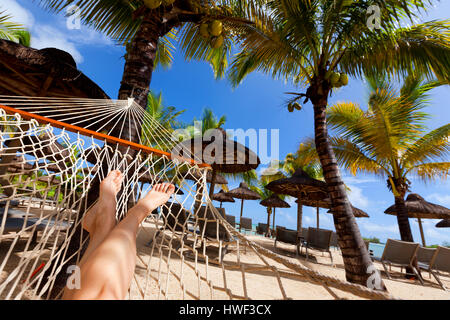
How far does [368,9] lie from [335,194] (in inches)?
96.1

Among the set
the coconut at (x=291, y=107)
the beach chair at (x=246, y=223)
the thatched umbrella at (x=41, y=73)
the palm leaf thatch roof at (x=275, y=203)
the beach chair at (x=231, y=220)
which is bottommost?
the beach chair at (x=246, y=223)

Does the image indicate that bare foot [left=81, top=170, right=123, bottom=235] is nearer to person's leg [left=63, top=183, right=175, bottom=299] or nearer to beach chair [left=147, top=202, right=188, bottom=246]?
person's leg [left=63, top=183, right=175, bottom=299]

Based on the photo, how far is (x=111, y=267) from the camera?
0.73 m

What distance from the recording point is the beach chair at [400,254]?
154 inches

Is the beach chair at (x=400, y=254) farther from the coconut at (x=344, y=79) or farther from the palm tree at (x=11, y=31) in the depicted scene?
the palm tree at (x=11, y=31)

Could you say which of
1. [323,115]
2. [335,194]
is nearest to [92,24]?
[323,115]

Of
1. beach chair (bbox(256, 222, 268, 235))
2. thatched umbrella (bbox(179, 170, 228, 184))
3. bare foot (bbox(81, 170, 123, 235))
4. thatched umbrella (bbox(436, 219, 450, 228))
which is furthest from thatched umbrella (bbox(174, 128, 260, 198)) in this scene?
thatched umbrella (bbox(436, 219, 450, 228))

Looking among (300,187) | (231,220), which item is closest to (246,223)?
(231,220)

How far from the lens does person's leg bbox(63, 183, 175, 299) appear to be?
2.19 feet

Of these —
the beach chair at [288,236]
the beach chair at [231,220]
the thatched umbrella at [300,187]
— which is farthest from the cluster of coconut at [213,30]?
the beach chair at [231,220]

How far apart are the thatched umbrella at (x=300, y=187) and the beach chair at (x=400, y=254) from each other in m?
1.75

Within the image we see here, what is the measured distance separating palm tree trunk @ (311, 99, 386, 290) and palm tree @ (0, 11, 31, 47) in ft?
29.0

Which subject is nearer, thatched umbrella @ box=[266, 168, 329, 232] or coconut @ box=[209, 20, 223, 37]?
coconut @ box=[209, 20, 223, 37]

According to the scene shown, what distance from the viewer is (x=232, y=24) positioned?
9.90 feet
